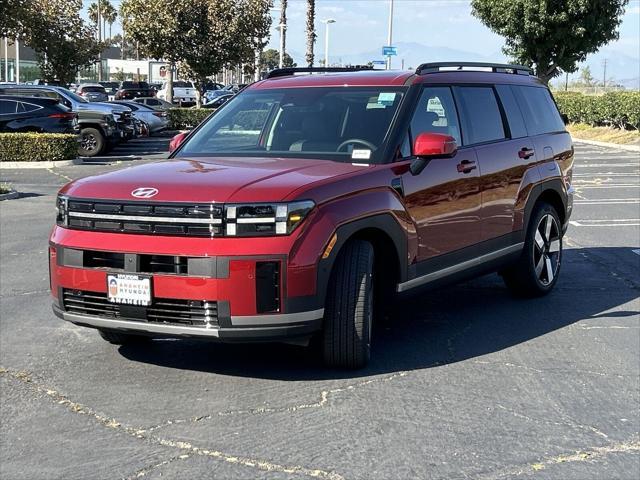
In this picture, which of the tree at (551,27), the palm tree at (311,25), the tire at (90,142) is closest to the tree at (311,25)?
the palm tree at (311,25)

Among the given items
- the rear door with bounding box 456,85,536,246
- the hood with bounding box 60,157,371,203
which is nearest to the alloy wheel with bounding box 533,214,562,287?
the rear door with bounding box 456,85,536,246

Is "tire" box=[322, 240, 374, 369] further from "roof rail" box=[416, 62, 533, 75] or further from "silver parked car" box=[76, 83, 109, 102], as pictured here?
"silver parked car" box=[76, 83, 109, 102]

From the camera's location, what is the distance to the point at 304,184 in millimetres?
4766

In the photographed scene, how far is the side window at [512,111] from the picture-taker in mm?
7098

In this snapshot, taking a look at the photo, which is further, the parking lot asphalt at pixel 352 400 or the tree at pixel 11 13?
the tree at pixel 11 13

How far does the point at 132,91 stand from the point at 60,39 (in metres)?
10.9

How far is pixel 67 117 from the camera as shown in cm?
2277

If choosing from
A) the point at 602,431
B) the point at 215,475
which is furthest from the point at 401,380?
the point at 215,475

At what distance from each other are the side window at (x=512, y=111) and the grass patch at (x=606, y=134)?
23256mm

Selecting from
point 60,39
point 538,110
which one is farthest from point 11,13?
point 538,110

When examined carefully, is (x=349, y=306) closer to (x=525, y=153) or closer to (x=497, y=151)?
(x=497, y=151)

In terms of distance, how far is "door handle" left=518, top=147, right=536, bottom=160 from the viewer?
278 inches

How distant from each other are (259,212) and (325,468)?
142 centimetres

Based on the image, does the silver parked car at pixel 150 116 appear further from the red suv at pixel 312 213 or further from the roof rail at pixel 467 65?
the red suv at pixel 312 213
